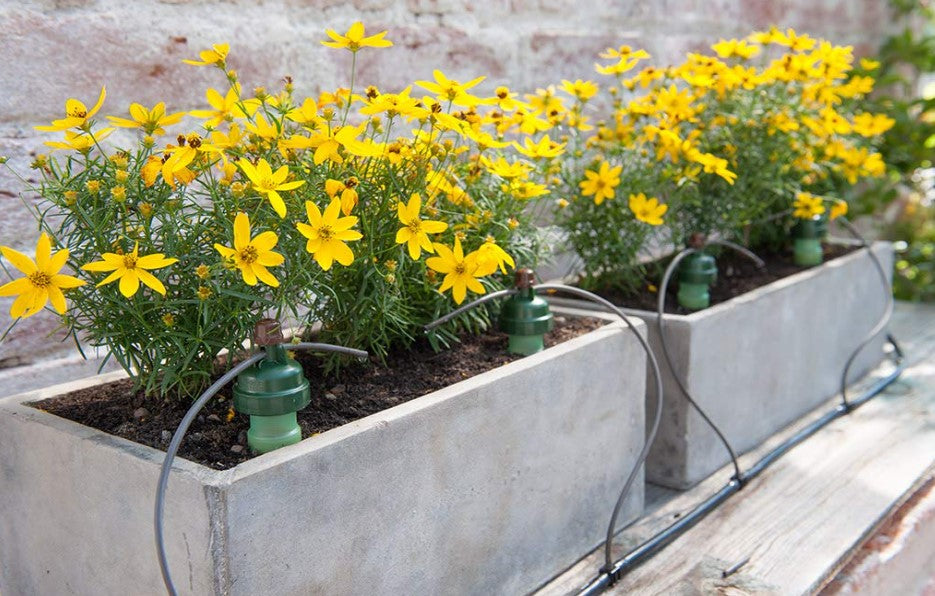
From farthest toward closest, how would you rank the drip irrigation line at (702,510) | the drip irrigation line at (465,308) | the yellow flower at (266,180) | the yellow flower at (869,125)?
the yellow flower at (869,125) < the drip irrigation line at (702,510) < the drip irrigation line at (465,308) < the yellow flower at (266,180)

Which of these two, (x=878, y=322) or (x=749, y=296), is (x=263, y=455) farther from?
(x=878, y=322)

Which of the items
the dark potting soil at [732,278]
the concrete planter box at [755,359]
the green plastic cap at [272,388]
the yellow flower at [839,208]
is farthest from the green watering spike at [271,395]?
the yellow flower at [839,208]

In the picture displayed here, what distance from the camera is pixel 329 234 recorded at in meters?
1.11

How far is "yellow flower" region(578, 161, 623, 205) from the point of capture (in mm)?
1761

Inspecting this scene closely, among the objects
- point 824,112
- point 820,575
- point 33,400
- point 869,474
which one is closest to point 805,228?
point 824,112

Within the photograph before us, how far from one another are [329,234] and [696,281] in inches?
36.5

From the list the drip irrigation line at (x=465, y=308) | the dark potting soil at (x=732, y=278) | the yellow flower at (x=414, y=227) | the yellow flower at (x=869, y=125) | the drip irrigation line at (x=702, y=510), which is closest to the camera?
the yellow flower at (x=414, y=227)

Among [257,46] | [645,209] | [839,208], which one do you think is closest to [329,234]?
[257,46]

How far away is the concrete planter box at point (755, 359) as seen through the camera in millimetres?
1753

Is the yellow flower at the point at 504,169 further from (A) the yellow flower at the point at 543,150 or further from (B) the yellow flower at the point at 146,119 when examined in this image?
(B) the yellow flower at the point at 146,119

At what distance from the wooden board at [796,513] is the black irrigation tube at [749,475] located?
1cm

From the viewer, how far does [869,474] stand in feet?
6.11

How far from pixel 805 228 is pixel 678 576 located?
3.46 ft

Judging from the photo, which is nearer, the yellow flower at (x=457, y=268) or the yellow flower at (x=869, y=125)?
the yellow flower at (x=457, y=268)
